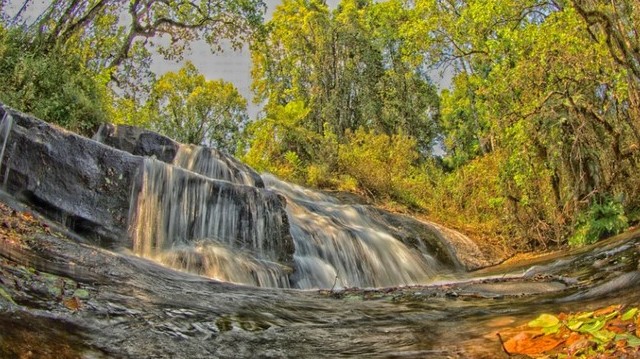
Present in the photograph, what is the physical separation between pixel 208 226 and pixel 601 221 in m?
8.16

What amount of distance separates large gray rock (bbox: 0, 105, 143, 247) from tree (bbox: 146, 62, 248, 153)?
3202 cm

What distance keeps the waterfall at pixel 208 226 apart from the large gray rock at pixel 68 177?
0.31 metres

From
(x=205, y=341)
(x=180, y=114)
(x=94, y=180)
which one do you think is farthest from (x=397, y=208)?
(x=180, y=114)

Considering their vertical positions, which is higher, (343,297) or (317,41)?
(317,41)

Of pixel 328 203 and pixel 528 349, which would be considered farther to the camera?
pixel 328 203

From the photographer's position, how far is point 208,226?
356 inches

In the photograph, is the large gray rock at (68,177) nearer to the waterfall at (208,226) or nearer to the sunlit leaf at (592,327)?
the waterfall at (208,226)

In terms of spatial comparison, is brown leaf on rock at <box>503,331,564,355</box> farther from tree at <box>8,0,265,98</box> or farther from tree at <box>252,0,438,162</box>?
tree at <box>252,0,438,162</box>

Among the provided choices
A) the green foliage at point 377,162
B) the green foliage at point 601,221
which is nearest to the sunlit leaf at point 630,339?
the green foliage at point 601,221

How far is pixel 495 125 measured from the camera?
1373cm

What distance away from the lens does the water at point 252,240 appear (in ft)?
26.1

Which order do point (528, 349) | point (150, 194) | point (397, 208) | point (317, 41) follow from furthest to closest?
point (317, 41) < point (397, 208) < point (150, 194) < point (528, 349)

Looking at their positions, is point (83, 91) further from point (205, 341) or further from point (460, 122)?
point (460, 122)

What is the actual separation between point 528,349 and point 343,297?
3077mm
